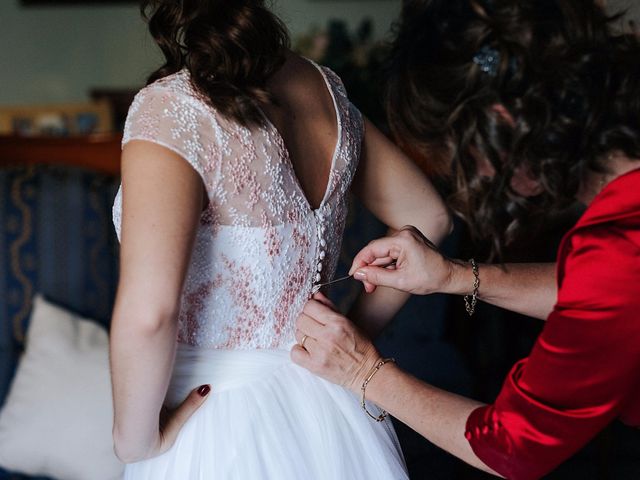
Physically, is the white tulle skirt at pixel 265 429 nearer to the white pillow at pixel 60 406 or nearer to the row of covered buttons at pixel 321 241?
the row of covered buttons at pixel 321 241

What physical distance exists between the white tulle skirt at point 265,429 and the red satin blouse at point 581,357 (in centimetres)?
22

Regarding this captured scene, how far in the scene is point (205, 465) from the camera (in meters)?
1.09

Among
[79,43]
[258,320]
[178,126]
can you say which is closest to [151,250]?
[178,126]

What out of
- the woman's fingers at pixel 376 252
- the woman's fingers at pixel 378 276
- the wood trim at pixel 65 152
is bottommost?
the wood trim at pixel 65 152

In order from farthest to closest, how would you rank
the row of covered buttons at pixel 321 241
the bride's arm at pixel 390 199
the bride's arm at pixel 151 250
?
the bride's arm at pixel 390 199
the row of covered buttons at pixel 321 241
the bride's arm at pixel 151 250

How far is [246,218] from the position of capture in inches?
40.3

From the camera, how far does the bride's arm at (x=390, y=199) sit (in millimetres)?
1309

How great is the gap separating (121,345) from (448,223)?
749mm

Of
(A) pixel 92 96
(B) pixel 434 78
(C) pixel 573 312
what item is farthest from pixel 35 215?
(A) pixel 92 96

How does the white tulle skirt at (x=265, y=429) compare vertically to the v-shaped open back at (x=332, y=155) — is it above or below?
below

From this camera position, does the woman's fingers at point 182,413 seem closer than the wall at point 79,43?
Yes

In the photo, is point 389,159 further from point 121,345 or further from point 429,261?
point 121,345

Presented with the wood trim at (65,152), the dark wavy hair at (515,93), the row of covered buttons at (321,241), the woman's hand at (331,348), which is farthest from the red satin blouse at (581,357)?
the wood trim at (65,152)

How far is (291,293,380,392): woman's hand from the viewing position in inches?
44.4
